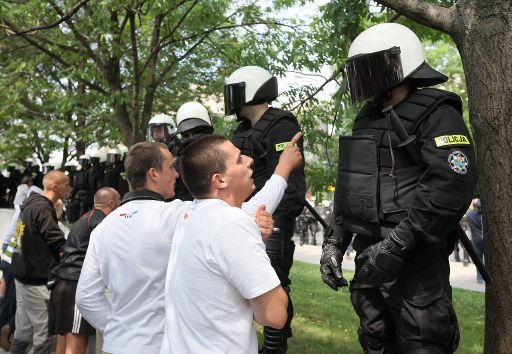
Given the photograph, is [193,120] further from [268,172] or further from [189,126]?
[268,172]

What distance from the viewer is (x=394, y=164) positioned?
319cm

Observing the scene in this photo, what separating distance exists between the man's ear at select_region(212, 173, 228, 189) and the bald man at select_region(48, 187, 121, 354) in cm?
311

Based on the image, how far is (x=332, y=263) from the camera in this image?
344 centimetres

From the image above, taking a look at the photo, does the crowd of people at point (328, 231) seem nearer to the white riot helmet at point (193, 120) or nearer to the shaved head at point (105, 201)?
the shaved head at point (105, 201)

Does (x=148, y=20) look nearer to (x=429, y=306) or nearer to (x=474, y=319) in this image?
(x=474, y=319)

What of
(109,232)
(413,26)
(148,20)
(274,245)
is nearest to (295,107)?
(413,26)

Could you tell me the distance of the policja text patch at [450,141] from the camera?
2.93 metres

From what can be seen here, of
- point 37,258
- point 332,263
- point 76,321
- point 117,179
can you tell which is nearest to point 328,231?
point 332,263

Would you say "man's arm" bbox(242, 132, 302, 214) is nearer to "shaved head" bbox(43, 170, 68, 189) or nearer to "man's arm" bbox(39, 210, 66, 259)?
"man's arm" bbox(39, 210, 66, 259)

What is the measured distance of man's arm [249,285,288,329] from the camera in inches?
89.0

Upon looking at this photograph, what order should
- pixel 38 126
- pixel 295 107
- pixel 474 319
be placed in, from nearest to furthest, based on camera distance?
1. pixel 295 107
2. pixel 474 319
3. pixel 38 126

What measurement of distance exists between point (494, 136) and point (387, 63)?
2.72 ft

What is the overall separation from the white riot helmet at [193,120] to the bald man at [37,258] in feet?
4.40

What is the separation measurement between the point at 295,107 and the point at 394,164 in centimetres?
380
